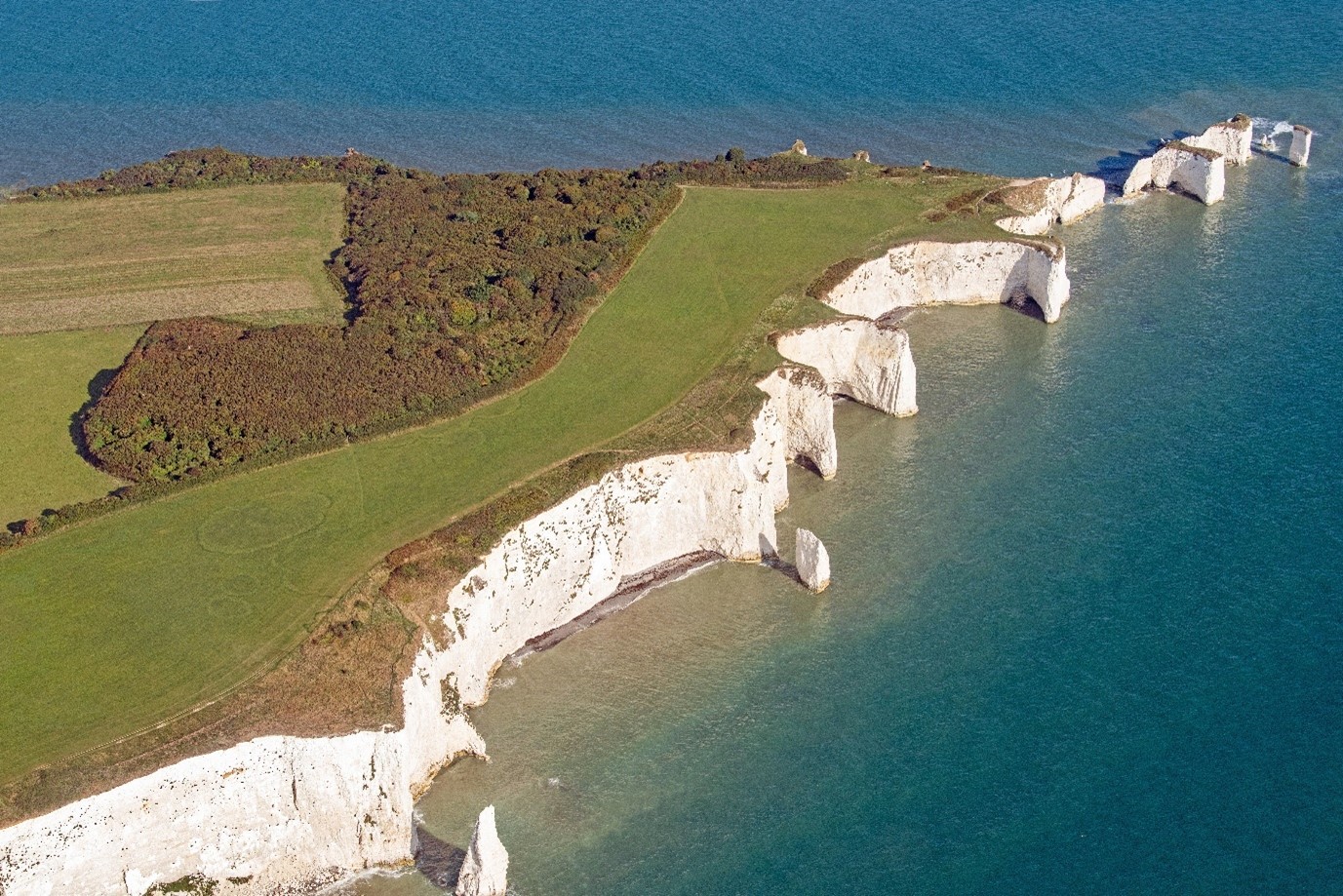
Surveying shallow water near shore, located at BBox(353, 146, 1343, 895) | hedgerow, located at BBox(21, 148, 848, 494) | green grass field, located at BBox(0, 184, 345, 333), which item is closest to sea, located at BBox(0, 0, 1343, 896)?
shallow water near shore, located at BBox(353, 146, 1343, 895)

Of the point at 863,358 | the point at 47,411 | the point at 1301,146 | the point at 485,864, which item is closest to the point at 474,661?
the point at 485,864

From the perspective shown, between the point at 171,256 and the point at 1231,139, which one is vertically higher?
the point at 1231,139

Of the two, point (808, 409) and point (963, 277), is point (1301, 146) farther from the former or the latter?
point (808, 409)

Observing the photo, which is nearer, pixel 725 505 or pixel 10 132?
pixel 725 505

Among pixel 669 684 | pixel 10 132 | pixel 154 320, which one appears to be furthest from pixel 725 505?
pixel 10 132

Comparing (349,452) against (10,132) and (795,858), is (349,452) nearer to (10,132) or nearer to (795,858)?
(795,858)

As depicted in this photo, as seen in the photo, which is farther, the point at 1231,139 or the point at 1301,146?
the point at 1231,139

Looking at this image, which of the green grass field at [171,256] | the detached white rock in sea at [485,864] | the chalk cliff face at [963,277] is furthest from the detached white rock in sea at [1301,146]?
the detached white rock in sea at [485,864]
